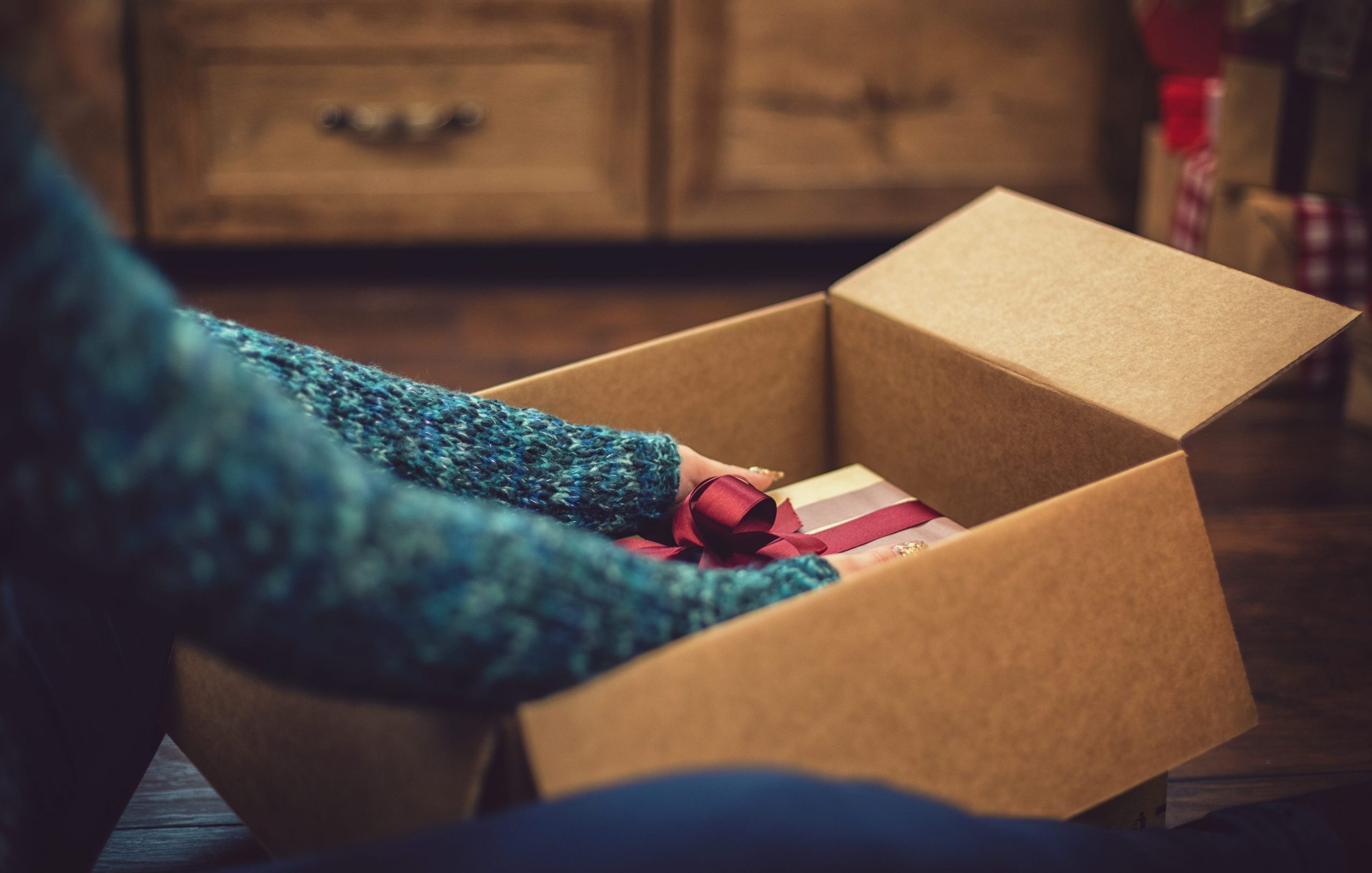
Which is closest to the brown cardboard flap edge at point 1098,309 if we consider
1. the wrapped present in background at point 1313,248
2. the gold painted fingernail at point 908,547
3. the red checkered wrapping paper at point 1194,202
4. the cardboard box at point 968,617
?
the cardboard box at point 968,617

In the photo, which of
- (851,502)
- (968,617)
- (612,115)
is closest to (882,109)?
(612,115)

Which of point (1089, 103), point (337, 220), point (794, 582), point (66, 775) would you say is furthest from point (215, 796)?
point (1089, 103)

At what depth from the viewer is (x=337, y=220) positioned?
1.67m

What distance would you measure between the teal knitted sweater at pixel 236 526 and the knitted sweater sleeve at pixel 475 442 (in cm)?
16

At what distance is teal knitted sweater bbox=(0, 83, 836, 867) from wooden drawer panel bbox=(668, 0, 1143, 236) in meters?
1.25

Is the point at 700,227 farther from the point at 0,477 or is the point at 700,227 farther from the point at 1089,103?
the point at 0,477

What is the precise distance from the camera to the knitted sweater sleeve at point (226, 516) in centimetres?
35

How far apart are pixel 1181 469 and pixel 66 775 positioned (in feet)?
1.85

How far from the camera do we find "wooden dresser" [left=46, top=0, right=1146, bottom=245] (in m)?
1.59

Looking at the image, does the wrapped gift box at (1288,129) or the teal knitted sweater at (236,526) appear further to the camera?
the wrapped gift box at (1288,129)

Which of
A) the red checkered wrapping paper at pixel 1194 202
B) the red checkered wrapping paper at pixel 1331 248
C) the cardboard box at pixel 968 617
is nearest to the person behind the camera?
the cardboard box at pixel 968 617

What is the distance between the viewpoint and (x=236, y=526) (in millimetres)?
374

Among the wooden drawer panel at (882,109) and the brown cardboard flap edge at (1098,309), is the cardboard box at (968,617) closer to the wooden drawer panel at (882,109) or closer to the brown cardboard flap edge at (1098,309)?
the brown cardboard flap edge at (1098,309)

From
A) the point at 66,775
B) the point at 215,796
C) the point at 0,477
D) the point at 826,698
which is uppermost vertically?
the point at 0,477
